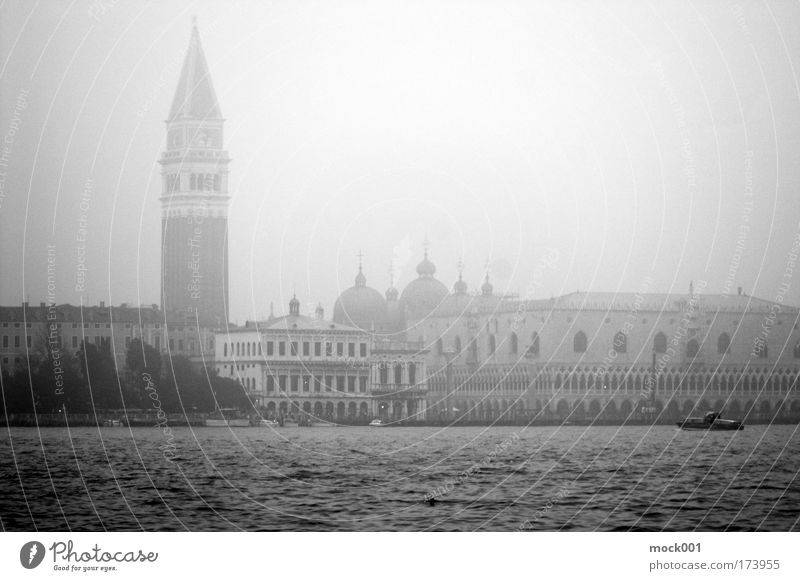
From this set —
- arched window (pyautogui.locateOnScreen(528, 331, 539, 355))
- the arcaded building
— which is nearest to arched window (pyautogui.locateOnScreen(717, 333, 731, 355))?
the arcaded building

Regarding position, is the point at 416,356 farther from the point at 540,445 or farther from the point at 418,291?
the point at 540,445

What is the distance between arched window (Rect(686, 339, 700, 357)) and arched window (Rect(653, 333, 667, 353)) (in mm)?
1991

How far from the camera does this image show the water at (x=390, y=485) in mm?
33000

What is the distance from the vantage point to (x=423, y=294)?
398 feet

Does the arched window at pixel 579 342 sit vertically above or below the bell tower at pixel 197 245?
below

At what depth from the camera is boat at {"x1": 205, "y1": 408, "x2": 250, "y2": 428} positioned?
78.4m

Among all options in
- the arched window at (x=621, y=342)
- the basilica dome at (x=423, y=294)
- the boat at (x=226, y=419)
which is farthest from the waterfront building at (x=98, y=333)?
the basilica dome at (x=423, y=294)

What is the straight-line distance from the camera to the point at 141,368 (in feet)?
240

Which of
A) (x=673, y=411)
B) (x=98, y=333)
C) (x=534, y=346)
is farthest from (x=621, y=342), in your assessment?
(x=98, y=333)

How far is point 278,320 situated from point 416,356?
48.5 feet

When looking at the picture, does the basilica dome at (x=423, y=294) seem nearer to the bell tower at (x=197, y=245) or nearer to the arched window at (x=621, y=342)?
the arched window at (x=621, y=342)

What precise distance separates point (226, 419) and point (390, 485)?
40367mm

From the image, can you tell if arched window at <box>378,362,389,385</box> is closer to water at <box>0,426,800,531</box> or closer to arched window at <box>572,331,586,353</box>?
arched window at <box>572,331,586,353</box>

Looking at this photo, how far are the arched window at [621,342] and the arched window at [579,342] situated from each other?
1751 mm
